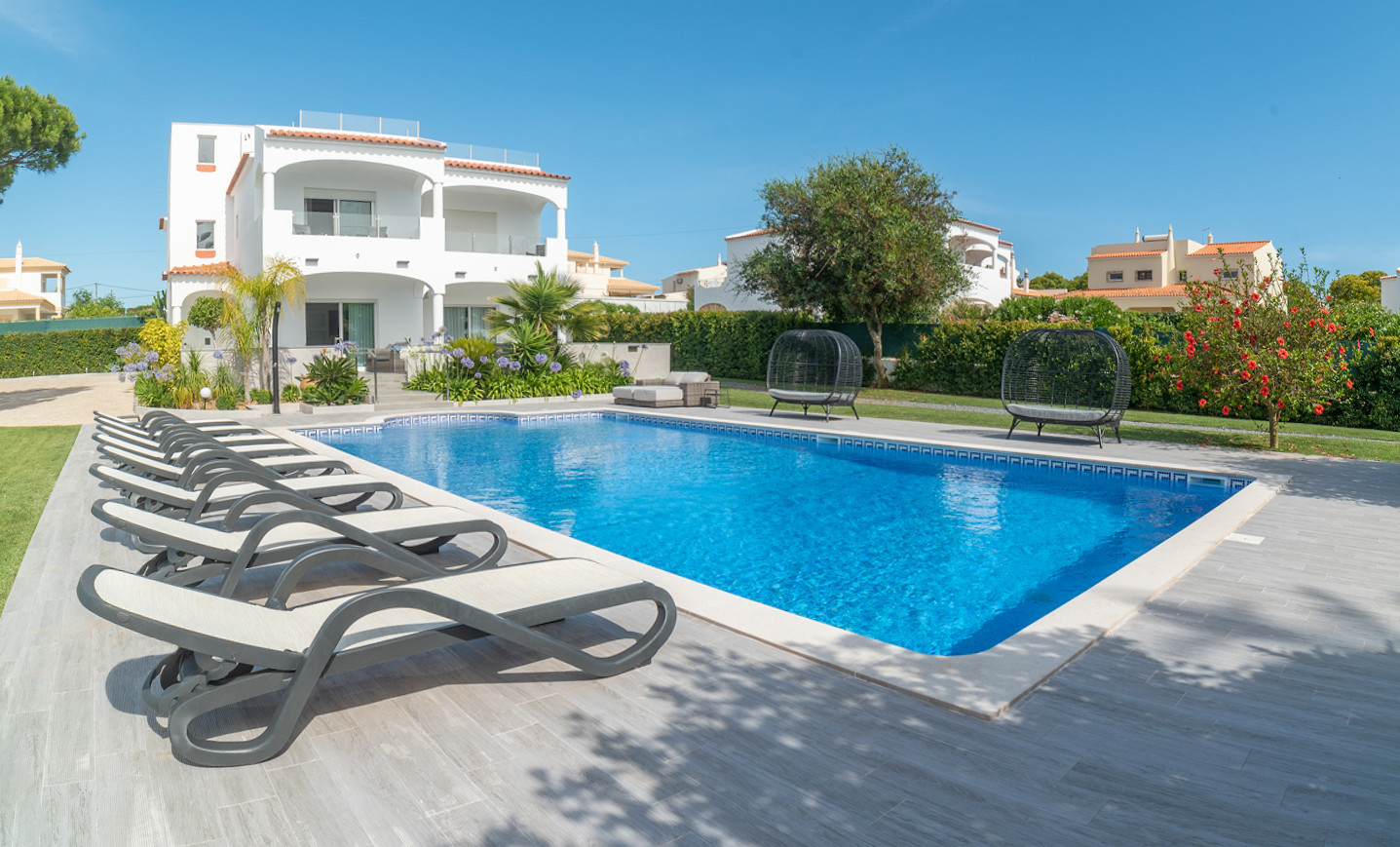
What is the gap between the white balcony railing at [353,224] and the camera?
23422 mm

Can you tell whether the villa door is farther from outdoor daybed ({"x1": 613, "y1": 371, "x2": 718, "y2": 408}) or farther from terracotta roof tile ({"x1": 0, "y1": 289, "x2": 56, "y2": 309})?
terracotta roof tile ({"x1": 0, "y1": 289, "x2": 56, "y2": 309})

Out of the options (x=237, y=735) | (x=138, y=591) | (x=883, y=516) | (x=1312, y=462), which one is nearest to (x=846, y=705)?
(x=237, y=735)

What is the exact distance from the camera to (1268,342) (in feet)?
35.1

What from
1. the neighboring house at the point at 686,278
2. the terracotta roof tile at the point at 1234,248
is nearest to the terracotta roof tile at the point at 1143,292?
the terracotta roof tile at the point at 1234,248

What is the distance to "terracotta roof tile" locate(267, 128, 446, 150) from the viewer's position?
22.8 meters

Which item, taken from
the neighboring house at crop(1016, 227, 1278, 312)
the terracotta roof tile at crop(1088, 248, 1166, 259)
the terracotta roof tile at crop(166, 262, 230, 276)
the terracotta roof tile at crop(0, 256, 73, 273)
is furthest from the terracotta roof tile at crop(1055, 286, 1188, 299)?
the terracotta roof tile at crop(0, 256, 73, 273)

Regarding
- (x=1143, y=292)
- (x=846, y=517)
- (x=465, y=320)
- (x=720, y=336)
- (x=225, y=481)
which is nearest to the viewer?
(x=225, y=481)

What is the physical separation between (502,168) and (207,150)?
13.5 m

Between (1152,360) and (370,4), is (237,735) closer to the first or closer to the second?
(1152,360)

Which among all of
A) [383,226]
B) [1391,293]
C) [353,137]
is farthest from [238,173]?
[1391,293]

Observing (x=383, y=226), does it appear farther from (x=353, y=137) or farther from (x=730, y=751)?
(x=730, y=751)

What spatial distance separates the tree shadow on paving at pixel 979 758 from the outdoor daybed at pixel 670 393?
44.3 ft

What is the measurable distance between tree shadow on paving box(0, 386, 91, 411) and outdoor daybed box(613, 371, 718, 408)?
13.1m

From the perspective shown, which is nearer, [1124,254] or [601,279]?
[601,279]
